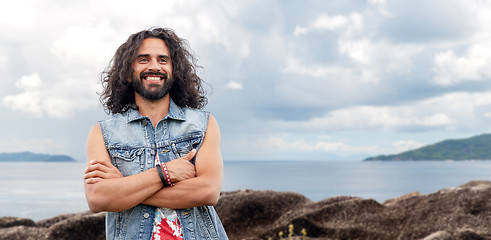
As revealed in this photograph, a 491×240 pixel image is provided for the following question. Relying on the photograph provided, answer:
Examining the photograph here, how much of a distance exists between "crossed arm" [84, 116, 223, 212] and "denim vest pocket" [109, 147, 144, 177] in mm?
60

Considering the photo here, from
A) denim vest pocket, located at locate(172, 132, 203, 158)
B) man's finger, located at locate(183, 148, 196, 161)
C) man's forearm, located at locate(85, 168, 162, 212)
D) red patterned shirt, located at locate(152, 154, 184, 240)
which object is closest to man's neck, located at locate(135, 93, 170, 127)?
denim vest pocket, located at locate(172, 132, 203, 158)

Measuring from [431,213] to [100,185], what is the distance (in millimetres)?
8099

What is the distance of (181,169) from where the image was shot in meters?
3.34

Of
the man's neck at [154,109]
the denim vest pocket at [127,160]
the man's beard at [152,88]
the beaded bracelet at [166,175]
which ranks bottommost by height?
the beaded bracelet at [166,175]

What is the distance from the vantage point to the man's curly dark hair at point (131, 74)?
12.2ft

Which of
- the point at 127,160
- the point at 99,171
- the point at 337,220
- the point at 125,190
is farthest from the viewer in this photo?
the point at 337,220

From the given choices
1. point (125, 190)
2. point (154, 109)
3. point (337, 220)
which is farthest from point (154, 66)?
point (337, 220)

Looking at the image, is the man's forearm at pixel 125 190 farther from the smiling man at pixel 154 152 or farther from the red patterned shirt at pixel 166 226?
the red patterned shirt at pixel 166 226

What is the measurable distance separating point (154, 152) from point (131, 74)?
643 mm

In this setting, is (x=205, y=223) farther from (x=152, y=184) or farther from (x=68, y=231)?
(x=68, y=231)

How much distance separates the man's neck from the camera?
3621mm

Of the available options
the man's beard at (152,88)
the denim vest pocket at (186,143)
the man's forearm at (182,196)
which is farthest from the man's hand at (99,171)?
the man's beard at (152,88)

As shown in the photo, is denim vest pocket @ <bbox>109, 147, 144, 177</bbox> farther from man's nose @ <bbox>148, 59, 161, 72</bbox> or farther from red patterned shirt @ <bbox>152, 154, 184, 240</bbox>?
man's nose @ <bbox>148, 59, 161, 72</bbox>

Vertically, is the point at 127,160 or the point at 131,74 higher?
the point at 131,74
